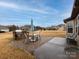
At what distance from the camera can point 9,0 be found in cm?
1769

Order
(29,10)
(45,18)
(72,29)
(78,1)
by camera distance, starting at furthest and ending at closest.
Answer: (45,18) < (29,10) < (72,29) < (78,1)

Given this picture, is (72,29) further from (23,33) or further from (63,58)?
(63,58)

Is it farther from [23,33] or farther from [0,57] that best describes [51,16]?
[0,57]

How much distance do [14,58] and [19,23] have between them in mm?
43939

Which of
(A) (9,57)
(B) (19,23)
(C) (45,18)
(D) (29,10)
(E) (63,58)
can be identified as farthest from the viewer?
(B) (19,23)

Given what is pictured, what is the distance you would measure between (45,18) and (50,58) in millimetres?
29498

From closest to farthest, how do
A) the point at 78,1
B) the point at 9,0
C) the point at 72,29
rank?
1. the point at 78,1
2. the point at 9,0
3. the point at 72,29

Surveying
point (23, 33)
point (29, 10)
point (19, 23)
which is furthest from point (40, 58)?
point (19, 23)

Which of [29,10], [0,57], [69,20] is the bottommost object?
[0,57]

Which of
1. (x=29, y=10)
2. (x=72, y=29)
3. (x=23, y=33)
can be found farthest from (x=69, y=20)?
(x=29, y=10)

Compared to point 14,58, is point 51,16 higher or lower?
A: higher

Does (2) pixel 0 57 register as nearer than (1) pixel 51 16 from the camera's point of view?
Yes

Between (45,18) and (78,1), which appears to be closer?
(78,1)

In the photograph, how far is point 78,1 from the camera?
39.5ft
